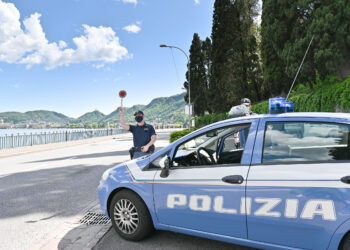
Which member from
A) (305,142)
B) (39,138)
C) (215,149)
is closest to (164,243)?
(215,149)

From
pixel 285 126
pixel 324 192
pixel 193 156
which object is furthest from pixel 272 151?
pixel 193 156

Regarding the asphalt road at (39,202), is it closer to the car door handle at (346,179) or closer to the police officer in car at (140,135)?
the police officer in car at (140,135)

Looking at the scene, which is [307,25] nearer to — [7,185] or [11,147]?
[7,185]

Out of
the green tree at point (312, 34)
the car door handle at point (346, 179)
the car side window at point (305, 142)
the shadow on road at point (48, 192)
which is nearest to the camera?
the car door handle at point (346, 179)

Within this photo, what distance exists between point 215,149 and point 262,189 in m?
1.55

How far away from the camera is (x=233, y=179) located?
271 centimetres

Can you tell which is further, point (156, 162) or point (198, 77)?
point (198, 77)

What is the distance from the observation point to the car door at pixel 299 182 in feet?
7.55

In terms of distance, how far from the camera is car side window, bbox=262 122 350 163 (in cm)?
246

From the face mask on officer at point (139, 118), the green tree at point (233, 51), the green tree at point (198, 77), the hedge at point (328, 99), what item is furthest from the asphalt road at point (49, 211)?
the green tree at point (198, 77)

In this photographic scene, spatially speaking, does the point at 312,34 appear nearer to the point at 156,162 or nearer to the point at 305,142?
the point at 305,142

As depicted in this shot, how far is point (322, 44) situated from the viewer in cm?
1248

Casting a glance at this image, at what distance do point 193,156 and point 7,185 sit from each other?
19.2 feet

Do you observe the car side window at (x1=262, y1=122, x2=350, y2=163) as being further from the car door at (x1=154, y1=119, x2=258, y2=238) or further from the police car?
the car door at (x1=154, y1=119, x2=258, y2=238)
